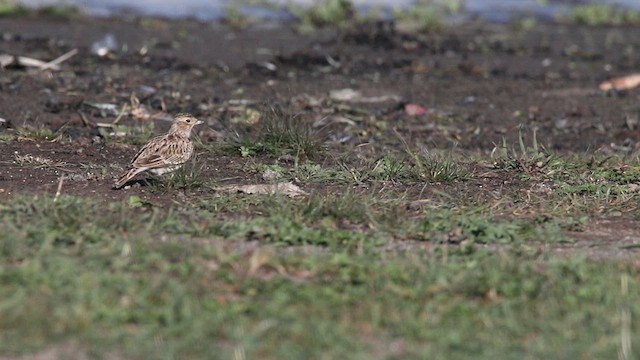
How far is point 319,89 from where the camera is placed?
15.4 metres

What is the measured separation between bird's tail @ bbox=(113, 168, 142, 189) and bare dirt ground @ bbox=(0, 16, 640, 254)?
104 millimetres

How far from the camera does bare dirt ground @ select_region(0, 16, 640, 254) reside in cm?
1063

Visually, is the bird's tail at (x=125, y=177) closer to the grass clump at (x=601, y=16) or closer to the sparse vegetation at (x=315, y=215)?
the sparse vegetation at (x=315, y=215)

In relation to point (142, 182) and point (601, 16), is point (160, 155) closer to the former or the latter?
point (142, 182)

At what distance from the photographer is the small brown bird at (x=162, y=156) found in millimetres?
9686

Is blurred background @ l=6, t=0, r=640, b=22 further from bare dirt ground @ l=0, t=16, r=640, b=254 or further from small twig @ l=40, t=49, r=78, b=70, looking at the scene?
small twig @ l=40, t=49, r=78, b=70

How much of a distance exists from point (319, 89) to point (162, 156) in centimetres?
569

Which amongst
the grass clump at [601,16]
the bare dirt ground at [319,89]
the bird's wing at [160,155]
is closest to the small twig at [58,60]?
the bare dirt ground at [319,89]

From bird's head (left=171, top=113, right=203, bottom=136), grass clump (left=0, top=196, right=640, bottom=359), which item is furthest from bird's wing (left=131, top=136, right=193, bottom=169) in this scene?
grass clump (left=0, top=196, right=640, bottom=359)

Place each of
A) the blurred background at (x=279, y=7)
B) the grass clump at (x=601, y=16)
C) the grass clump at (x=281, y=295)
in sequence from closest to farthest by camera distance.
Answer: the grass clump at (x=281, y=295)
the blurred background at (x=279, y=7)
the grass clump at (x=601, y=16)

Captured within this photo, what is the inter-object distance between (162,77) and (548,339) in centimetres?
1016

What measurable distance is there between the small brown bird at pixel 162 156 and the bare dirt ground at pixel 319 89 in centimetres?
26

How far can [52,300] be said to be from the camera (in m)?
6.29

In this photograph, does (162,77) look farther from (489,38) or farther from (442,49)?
(489,38)
